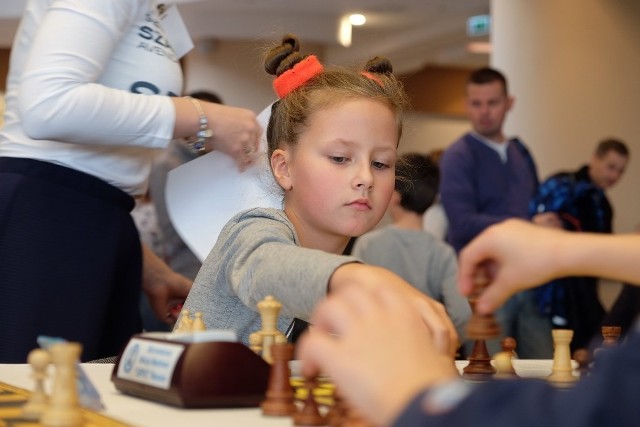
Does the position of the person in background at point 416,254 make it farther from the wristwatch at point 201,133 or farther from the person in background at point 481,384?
the person in background at point 481,384

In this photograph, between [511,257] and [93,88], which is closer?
[511,257]

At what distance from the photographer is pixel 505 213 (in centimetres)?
476

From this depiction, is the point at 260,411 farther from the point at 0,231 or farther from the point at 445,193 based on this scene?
the point at 445,193

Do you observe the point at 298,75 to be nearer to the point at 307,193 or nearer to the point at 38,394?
the point at 307,193

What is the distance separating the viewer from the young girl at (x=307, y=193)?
4.45ft

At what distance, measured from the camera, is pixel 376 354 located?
76 cm

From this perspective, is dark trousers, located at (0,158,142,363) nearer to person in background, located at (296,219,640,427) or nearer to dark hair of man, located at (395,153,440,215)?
person in background, located at (296,219,640,427)

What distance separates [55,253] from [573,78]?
590 centimetres

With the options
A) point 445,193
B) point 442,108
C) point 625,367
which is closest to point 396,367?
point 625,367

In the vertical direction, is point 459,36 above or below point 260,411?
above

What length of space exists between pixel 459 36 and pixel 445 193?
9.07 meters

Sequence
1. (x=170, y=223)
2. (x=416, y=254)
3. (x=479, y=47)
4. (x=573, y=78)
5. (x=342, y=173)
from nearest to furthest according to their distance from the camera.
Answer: (x=342, y=173) < (x=170, y=223) < (x=416, y=254) < (x=573, y=78) < (x=479, y=47)

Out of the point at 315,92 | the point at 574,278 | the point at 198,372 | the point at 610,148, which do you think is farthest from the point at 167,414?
the point at 610,148

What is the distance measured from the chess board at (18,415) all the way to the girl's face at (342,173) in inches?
36.8
